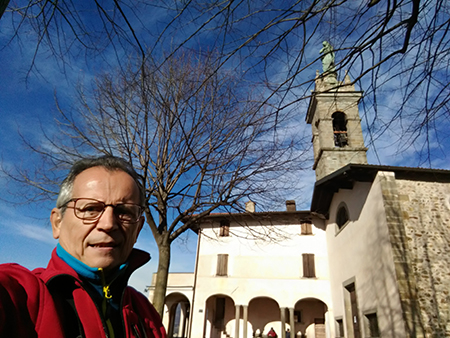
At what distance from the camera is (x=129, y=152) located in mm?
6371

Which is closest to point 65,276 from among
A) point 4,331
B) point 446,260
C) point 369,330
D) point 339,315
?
point 4,331

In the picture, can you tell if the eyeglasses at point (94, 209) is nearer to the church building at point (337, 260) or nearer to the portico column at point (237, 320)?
the church building at point (337, 260)

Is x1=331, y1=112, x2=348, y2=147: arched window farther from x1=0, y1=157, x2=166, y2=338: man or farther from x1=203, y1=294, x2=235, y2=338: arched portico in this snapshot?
x1=0, y1=157, x2=166, y2=338: man

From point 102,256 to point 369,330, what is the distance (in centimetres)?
1075

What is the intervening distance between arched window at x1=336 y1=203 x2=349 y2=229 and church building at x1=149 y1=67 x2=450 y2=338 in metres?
0.04

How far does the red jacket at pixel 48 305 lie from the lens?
0.77 meters

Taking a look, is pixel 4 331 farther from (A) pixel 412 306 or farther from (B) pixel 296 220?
(B) pixel 296 220

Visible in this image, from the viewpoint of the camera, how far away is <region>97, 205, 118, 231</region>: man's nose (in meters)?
1.17

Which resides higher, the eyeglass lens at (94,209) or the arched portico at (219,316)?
the eyeglass lens at (94,209)

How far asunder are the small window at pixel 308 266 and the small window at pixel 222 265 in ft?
14.1

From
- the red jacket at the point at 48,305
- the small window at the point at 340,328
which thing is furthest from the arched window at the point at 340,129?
the red jacket at the point at 48,305

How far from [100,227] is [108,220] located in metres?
0.04

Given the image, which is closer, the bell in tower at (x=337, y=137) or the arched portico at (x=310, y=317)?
the arched portico at (x=310, y=317)

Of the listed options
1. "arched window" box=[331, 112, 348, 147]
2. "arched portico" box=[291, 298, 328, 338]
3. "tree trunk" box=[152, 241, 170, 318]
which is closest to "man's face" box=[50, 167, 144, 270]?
"tree trunk" box=[152, 241, 170, 318]
